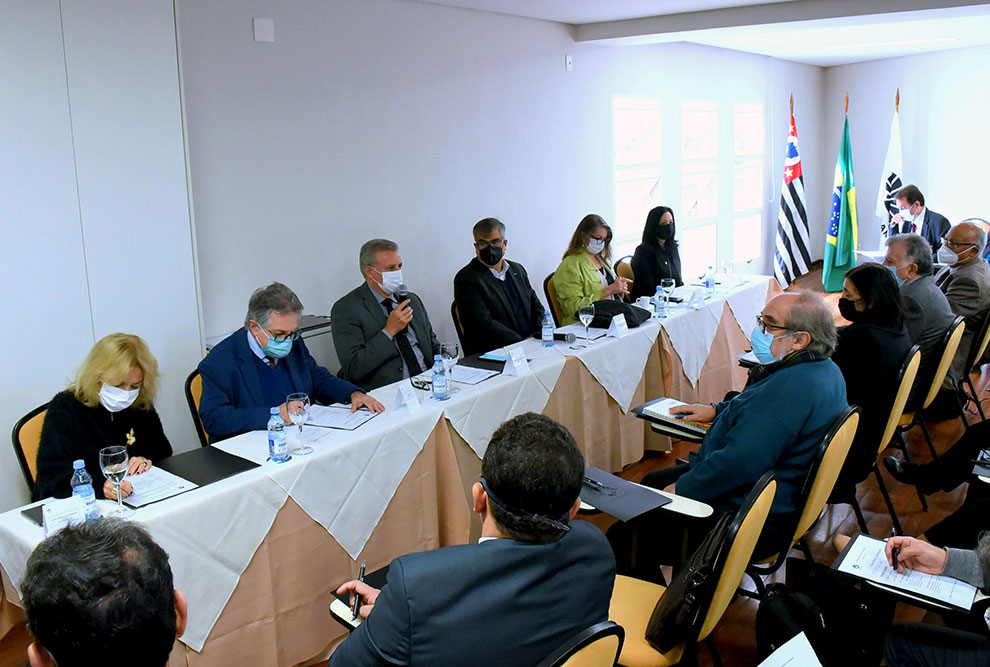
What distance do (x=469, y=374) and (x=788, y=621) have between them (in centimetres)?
176

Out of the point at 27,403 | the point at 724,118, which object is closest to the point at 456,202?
the point at 27,403

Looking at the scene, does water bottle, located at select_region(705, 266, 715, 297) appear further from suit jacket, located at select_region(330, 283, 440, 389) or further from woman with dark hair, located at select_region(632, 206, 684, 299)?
suit jacket, located at select_region(330, 283, 440, 389)

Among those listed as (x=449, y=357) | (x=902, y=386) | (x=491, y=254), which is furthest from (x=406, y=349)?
(x=902, y=386)

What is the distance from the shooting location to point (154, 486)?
232 centimetres

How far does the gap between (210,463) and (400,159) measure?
281 centimetres

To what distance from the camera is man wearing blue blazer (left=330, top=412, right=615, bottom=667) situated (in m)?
1.34

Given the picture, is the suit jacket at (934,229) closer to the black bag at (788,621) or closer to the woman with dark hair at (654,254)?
the woman with dark hair at (654,254)

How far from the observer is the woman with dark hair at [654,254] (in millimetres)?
5352

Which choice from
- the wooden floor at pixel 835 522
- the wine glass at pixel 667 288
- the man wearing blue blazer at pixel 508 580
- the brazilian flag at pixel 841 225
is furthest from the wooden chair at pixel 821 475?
the brazilian flag at pixel 841 225

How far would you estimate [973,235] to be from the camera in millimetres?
4707

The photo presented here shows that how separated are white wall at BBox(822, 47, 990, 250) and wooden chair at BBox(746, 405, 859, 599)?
26.7 feet

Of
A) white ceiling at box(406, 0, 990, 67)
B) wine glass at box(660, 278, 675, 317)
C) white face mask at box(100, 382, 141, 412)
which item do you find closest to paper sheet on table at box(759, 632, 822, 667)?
white face mask at box(100, 382, 141, 412)

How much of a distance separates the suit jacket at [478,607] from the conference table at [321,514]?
3.21 ft

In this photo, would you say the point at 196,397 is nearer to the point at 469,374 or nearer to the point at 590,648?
the point at 469,374
